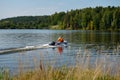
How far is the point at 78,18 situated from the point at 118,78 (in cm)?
17893

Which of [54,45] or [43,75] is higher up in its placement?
[43,75]

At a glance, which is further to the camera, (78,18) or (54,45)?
(78,18)

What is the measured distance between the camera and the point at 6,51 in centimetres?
3809

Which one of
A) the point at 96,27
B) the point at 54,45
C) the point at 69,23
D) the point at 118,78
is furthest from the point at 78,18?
the point at 118,78

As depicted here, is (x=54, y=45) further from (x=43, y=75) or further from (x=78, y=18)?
(x=78, y=18)

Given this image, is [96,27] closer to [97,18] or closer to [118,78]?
[97,18]

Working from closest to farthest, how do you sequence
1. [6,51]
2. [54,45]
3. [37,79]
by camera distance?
[37,79], [6,51], [54,45]

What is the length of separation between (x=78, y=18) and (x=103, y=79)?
587 ft

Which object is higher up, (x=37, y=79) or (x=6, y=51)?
(x=37, y=79)

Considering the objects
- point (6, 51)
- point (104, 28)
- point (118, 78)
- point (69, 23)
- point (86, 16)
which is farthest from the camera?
point (69, 23)

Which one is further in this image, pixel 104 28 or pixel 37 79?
pixel 104 28

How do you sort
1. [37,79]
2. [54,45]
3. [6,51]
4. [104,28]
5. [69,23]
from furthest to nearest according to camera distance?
[69,23]
[104,28]
[54,45]
[6,51]
[37,79]

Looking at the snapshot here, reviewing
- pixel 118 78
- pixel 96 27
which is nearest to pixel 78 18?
pixel 96 27

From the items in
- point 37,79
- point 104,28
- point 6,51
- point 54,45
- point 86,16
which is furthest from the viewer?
point 86,16
